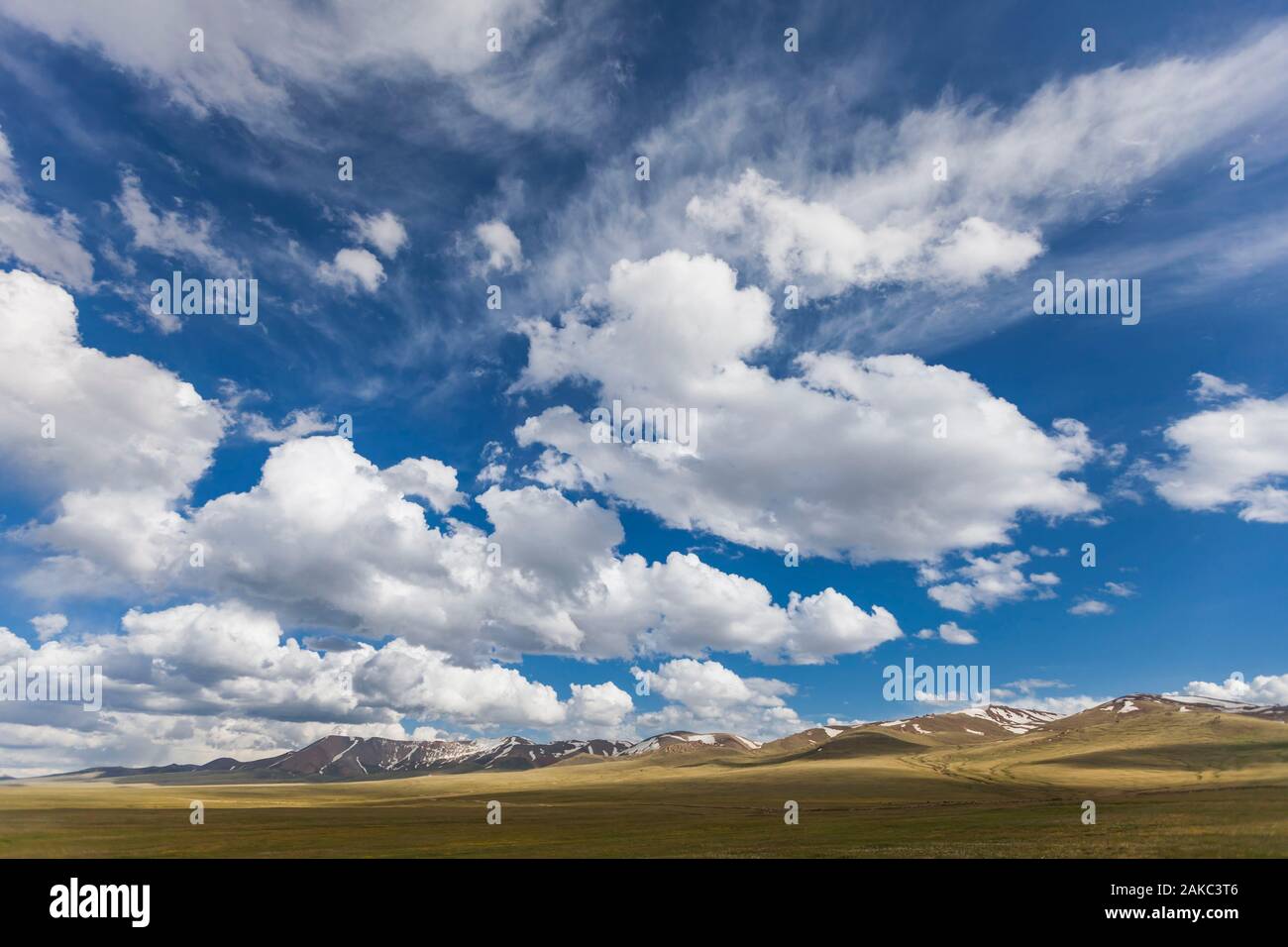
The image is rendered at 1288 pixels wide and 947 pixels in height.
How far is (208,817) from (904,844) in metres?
147

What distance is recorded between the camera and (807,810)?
12712cm

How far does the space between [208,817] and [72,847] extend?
65873mm
